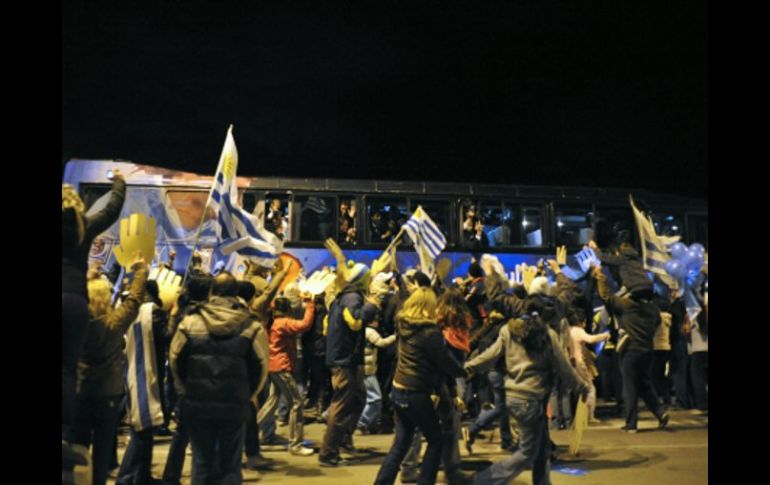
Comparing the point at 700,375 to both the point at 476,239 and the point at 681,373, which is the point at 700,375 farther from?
the point at 476,239

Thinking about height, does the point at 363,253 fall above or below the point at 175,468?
above

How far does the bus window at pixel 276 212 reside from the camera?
43.7ft

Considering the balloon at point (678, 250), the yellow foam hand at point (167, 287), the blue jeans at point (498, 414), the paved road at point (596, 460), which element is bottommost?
the paved road at point (596, 460)

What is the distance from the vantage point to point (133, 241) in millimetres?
5723

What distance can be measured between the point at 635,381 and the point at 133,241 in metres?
6.73

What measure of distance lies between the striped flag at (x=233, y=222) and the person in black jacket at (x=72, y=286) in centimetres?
150

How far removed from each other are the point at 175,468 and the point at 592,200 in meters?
9.97

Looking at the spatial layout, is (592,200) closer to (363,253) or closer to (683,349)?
(683,349)

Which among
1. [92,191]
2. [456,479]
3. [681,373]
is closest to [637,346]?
[681,373]

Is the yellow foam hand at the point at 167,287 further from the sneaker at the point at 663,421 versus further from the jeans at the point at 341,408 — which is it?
the sneaker at the point at 663,421

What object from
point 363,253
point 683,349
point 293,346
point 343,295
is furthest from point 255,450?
point 683,349

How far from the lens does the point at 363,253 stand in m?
13.4

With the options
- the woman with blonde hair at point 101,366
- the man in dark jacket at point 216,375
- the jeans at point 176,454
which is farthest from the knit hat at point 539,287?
the woman with blonde hair at point 101,366

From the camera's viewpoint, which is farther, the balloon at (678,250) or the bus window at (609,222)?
the bus window at (609,222)
